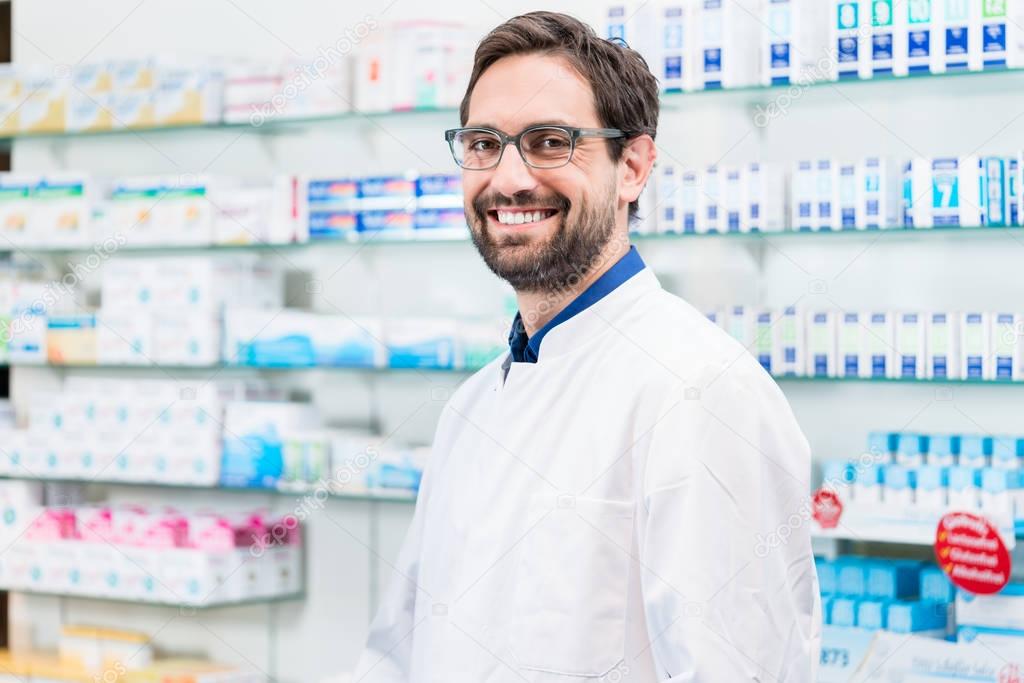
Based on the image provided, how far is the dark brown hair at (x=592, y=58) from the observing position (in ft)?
6.16

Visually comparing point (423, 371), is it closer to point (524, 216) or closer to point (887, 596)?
point (887, 596)

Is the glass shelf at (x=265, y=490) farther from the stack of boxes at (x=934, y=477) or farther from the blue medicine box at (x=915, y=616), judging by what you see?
the blue medicine box at (x=915, y=616)

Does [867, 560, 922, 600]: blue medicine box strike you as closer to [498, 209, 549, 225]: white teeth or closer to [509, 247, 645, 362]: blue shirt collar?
[509, 247, 645, 362]: blue shirt collar

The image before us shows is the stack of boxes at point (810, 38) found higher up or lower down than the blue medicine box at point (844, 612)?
higher up

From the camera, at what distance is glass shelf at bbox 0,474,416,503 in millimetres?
4008

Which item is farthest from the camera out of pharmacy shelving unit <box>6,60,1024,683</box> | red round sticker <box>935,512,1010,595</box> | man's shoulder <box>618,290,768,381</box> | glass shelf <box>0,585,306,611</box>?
glass shelf <box>0,585,306,611</box>

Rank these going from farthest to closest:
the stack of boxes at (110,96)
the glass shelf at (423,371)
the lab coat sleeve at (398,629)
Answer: the stack of boxes at (110,96) → the glass shelf at (423,371) → the lab coat sleeve at (398,629)

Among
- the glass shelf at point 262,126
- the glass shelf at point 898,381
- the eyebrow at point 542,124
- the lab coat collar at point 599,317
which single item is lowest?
the glass shelf at point 898,381

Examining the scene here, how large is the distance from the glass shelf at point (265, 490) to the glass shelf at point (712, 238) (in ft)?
2.59

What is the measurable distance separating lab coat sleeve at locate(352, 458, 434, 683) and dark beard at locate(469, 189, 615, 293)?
1.49 feet

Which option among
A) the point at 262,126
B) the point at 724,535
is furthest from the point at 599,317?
the point at 262,126

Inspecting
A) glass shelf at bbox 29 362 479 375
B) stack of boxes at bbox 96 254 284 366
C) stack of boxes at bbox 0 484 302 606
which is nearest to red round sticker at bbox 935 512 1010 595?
glass shelf at bbox 29 362 479 375

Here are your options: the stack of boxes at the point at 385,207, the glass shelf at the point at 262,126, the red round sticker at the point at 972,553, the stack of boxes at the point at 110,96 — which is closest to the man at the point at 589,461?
the red round sticker at the point at 972,553

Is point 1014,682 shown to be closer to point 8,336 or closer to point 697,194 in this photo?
point 697,194
